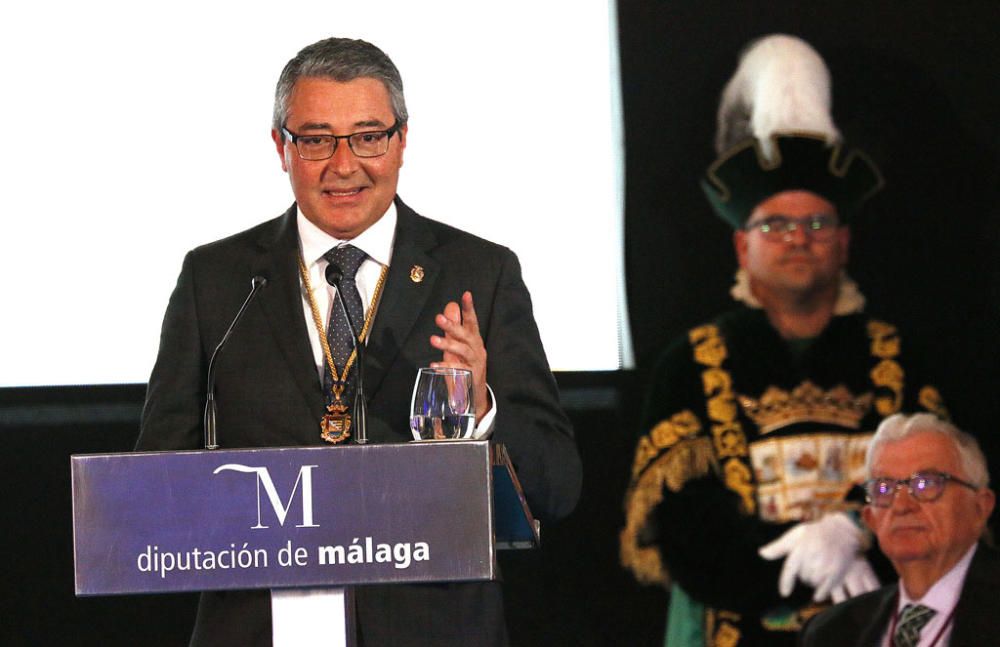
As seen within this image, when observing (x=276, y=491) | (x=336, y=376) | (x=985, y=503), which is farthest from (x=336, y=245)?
(x=985, y=503)

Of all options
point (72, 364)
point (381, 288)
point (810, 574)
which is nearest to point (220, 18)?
point (72, 364)

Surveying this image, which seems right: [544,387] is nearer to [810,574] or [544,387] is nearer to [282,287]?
[282,287]

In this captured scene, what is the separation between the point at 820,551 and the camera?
12.5 feet

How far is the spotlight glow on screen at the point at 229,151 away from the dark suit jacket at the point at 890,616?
35.5 inches

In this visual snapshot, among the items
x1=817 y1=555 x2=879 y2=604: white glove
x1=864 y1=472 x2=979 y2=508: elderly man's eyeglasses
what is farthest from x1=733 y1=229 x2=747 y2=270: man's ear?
x1=817 y1=555 x2=879 y2=604: white glove

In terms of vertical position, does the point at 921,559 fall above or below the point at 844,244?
below

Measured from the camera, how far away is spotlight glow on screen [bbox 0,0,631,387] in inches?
158

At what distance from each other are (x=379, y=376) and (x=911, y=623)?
1.88 metres

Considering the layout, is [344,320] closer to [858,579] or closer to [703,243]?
[703,243]

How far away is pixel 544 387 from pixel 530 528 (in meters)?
0.57

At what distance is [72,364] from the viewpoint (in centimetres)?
402

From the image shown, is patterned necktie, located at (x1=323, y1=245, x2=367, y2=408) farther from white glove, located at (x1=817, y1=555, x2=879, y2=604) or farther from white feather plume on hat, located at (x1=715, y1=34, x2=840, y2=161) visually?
white glove, located at (x1=817, y1=555, x2=879, y2=604)

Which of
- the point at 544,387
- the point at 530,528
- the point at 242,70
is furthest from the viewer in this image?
the point at 242,70

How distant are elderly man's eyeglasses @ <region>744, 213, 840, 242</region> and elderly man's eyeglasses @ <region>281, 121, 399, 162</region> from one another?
5.14ft
